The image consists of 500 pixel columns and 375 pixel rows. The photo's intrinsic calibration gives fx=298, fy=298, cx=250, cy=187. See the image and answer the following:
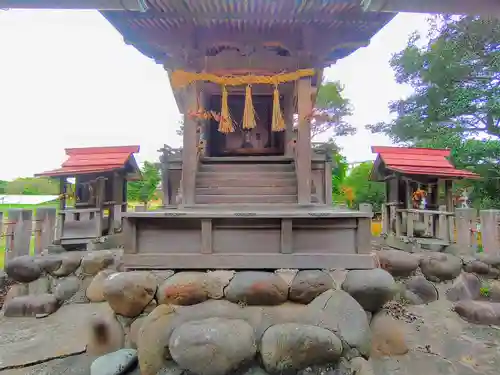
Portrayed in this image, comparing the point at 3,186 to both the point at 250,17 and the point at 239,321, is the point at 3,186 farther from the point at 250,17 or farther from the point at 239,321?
the point at 239,321

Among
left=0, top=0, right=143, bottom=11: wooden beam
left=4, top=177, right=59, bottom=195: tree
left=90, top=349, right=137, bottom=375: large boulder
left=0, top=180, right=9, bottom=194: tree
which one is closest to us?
left=0, top=0, right=143, bottom=11: wooden beam

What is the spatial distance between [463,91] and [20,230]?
531 inches

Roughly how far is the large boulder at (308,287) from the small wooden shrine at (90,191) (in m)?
5.66

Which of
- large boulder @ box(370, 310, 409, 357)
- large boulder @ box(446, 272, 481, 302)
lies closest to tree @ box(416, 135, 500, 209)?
large boulder @ box(446, 272, 481, 302)

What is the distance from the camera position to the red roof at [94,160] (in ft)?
24.1

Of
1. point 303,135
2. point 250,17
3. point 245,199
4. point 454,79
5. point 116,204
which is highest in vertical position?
point 454,79

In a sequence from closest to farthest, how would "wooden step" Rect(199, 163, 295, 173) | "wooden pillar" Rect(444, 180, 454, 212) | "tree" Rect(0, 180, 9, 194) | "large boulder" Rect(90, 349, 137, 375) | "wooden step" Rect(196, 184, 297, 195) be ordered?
"large boulder" Rect(90, 349, 137, 375)
"wooden step" Rect(196, 184, 297, 195)
"wooden step" Rect(199, 163, 295, 173)
"wooden pillar" Rect(444, 180, 454, 212)
"tree" Rect(0, 180, 9, 194)

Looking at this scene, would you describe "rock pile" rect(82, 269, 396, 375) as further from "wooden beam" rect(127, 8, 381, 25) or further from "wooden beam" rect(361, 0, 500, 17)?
"wooden beam" rect(127, 8, 381, 25)

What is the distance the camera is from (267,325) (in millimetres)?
3148

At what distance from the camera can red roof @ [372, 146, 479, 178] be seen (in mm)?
7438

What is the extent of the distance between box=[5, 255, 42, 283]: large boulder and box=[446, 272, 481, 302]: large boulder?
790cm

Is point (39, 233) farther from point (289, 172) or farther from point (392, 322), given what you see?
point (392, 322)

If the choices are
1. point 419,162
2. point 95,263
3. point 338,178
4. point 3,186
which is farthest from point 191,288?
point 3,186

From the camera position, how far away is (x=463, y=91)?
1031 centimetres
